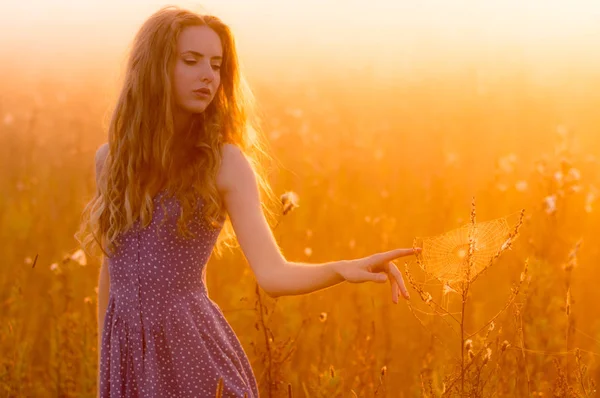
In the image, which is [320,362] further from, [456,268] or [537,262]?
[456,268]

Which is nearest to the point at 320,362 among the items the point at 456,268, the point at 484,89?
the point at 456,268

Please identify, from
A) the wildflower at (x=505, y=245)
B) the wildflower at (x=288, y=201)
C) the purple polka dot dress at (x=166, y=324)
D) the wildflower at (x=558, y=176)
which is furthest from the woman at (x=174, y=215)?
the wildflower at (x=558, y=176)

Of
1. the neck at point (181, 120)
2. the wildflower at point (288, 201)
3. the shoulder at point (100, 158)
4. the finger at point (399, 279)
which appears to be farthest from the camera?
the wildflower at point (288, 201)

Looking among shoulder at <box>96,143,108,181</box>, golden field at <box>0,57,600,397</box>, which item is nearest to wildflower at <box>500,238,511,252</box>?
golden field at <box>0,57,600,397</box>

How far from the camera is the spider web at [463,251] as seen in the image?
6.68ft

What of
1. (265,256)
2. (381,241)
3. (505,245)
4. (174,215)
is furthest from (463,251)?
(381,241)

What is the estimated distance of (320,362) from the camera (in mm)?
3559

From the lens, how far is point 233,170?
242cm

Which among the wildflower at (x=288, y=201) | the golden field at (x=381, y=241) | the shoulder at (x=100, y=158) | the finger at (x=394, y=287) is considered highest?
the shoulder at (x=100, y=158)

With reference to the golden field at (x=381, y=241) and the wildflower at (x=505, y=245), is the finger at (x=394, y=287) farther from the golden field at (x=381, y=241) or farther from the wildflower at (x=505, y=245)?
the wildflower at (x=505, y=245)

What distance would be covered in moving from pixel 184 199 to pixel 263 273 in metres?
0.32

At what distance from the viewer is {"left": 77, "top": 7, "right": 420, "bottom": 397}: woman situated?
7.90ft

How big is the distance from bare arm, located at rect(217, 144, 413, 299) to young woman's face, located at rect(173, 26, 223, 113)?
160mm

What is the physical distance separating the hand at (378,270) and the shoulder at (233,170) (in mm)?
551
